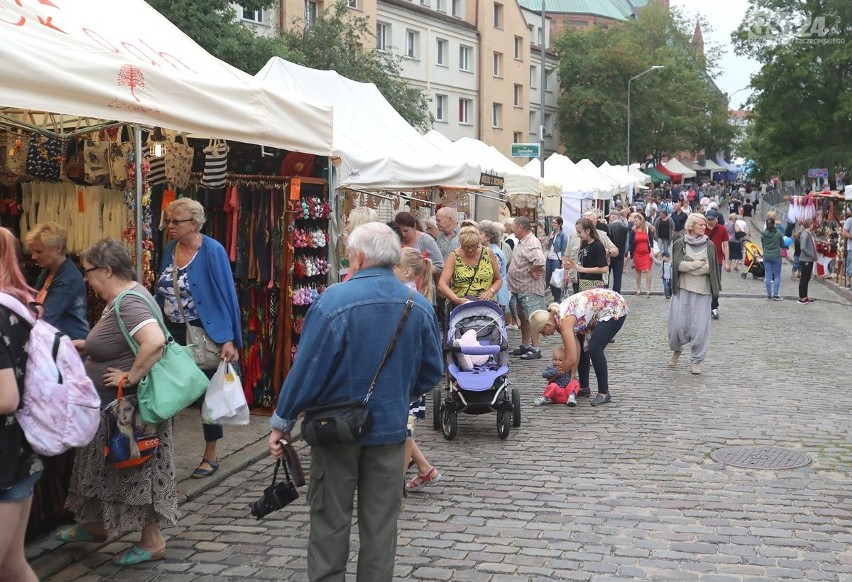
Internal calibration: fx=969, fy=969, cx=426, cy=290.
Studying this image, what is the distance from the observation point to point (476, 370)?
330 inches

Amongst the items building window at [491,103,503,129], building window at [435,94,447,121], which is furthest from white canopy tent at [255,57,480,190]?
building window at [491,103,503,129]

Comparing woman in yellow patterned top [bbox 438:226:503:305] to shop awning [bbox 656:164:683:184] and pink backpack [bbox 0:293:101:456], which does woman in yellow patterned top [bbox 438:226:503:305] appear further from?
shop awning [bbox 656:164:683:184]

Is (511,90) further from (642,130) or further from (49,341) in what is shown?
(49,341)

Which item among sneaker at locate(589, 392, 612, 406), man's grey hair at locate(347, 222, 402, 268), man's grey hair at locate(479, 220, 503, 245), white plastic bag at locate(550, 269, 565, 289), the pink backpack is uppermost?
man's grey hair at locate(347, 222, 402, 268)

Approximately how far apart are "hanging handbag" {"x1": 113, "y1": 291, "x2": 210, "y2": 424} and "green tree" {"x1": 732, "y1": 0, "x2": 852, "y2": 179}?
48.7 meters

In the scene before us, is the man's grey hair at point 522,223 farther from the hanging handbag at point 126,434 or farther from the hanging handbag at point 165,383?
the hanging handbag at point 126,434

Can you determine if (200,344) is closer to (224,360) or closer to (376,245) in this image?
(224,360)

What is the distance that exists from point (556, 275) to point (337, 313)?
35.3ft

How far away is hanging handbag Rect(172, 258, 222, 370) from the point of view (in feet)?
21.9

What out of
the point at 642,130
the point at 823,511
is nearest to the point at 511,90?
the point at 642,130

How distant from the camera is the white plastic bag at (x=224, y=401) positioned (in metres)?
6.50

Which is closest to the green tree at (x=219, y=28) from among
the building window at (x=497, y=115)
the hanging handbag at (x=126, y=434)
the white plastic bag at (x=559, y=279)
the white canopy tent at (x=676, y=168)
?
the white plastic bag at (x=559, y=279)

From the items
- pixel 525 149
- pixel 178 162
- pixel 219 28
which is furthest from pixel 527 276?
pixel 219 28

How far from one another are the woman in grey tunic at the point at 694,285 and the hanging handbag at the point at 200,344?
22.0ft
